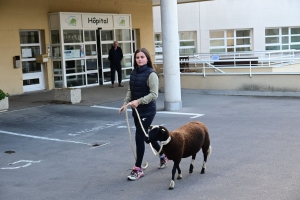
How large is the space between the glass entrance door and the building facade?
15580 mm

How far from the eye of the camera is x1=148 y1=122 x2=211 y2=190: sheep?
21.4 feet

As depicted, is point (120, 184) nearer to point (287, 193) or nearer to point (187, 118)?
point (287, 193)

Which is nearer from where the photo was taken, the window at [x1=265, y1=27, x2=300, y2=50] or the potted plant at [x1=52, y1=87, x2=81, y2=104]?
the potted plant at [x1=52, y1=87, x2=81, y2=104]

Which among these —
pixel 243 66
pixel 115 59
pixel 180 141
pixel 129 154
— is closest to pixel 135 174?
pixel 180 141

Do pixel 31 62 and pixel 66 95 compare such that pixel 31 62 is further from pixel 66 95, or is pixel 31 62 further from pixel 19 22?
pixel 66 95

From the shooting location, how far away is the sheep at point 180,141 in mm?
6523

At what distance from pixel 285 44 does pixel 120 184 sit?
28118 millimetres

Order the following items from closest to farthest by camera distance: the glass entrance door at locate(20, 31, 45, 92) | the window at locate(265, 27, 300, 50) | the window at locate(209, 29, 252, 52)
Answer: the glass entrance door at locate(20, 31, 45, 92), the window at locate(265, 27, 300, 50), the window at locate(209, 29, 252, 52)

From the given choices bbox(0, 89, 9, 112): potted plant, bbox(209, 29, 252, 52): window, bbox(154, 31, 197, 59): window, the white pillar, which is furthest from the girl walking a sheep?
bbox(154, 31, 197, 59): window

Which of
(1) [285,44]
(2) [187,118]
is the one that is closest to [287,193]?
(2) [187,118]

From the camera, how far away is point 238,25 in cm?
3259

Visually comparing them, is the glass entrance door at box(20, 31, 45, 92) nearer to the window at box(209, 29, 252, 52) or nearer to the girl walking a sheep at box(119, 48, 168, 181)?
the girl walking a sheep at box(119, 48, 168, 181)

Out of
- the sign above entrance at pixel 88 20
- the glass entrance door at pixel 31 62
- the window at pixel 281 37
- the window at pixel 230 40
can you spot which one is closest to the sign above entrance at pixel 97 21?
the sign above entrance at pixel 88 20

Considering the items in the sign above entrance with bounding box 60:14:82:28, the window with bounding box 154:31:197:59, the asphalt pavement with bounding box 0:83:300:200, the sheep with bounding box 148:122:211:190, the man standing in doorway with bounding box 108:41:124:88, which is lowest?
the asphalt pavement with bounding box 0:83:300:200
